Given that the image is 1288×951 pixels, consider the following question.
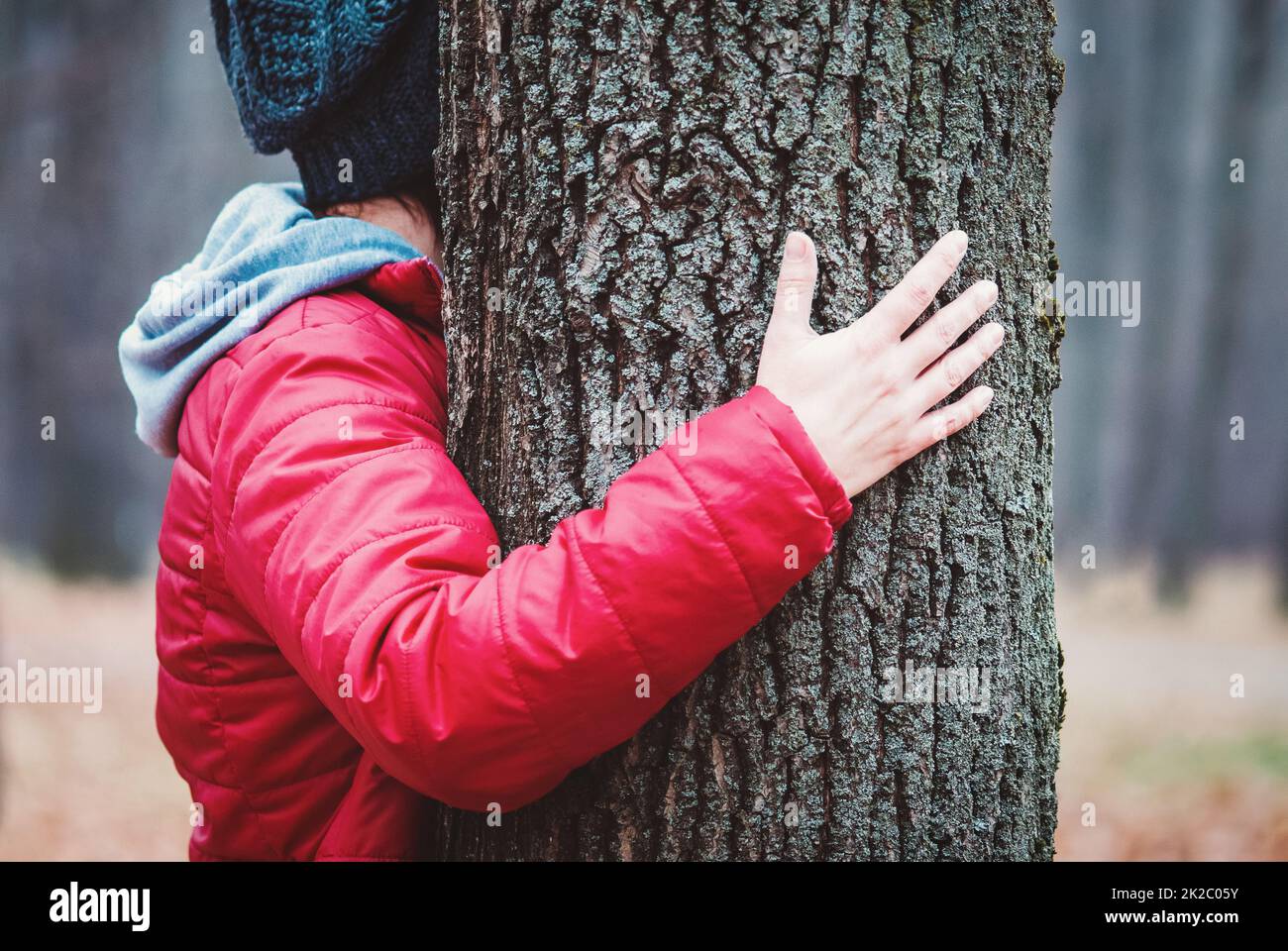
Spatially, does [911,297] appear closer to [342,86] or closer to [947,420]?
[947,420]

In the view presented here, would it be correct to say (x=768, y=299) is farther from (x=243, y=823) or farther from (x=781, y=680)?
(x=243, y=823)

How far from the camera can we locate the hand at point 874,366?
3.76 feet

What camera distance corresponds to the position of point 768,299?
4.00 ft

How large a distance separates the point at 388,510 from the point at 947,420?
735mm

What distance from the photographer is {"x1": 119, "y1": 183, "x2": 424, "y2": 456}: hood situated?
4.38 feet

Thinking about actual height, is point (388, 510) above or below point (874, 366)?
below

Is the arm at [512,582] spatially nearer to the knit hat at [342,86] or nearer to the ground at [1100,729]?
the knit hat at [342,86]

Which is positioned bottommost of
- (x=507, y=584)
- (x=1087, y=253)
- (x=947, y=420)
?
(x=507, y=584)

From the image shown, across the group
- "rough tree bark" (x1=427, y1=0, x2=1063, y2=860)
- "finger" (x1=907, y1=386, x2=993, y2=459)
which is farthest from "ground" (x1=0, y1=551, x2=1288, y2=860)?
"finger" (x1=907, y1=386, x2=993, y2=459)

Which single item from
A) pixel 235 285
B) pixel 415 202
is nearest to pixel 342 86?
pixel 415 202

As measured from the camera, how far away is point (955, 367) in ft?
4.00

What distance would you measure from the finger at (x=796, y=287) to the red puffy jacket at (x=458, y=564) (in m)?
0.11
